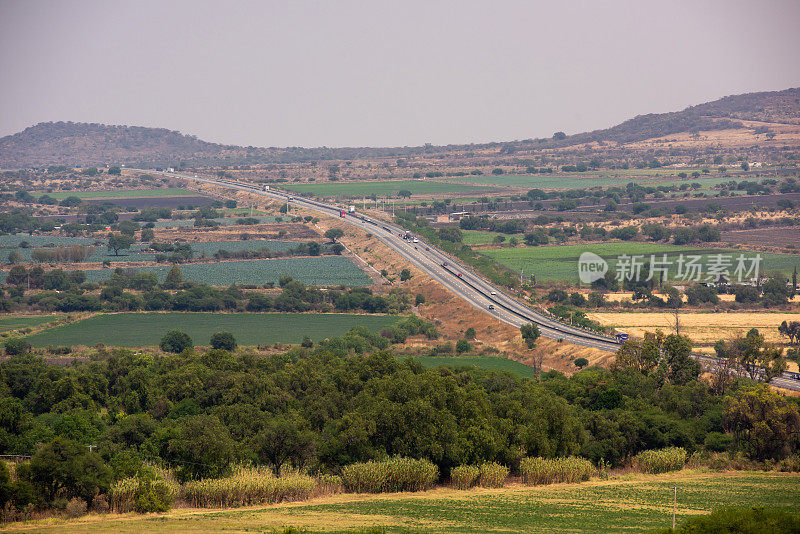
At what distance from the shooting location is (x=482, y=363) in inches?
3501

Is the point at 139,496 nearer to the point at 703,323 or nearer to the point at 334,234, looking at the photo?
the point at 703,323

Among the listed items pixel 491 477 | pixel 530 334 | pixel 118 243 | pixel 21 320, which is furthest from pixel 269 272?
pixel 491 477

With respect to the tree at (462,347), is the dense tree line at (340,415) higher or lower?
higher

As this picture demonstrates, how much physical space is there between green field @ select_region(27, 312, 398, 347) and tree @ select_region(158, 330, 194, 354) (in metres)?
3.24

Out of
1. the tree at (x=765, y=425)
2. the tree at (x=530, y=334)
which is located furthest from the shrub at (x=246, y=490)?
the tree at (x=530, y=334)

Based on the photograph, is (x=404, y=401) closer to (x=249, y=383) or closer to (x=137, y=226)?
(x=249, y=383)

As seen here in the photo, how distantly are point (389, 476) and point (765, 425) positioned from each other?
26735mm

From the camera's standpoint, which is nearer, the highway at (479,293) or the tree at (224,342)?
the highway at (479,293)

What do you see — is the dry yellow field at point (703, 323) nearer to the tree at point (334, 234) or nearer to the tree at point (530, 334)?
the tree at point (530, 334)

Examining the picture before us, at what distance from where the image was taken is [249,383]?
64312mm

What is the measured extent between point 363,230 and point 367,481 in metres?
124

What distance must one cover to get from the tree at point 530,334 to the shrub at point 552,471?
40.1 meters

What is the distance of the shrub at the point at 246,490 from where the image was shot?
151 feet

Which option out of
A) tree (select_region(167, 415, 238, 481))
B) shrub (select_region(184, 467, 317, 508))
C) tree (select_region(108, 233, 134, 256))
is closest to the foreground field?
shrub (select_region(184, 467, 317, 508))
